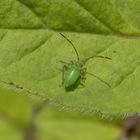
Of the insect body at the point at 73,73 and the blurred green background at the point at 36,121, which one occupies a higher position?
the insect body at the point at 73,73

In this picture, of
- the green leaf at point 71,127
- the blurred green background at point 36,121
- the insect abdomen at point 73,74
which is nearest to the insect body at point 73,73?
the insect abdomen at point 73,74

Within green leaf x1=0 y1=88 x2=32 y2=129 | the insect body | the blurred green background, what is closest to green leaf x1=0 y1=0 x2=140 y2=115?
the insect body

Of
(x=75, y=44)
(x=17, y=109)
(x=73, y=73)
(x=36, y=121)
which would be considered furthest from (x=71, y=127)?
(x=75, y=44)

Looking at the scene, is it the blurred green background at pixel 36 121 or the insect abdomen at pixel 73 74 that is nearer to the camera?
the insect abdomen at pixel 73 74

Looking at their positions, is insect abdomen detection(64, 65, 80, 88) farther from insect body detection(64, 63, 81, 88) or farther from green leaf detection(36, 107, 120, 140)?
green leaf detection(36, 107, 120, 140)

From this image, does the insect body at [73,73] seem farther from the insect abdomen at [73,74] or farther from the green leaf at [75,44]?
the green leaf at [75,44]

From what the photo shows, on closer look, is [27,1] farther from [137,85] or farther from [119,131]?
[119,131]

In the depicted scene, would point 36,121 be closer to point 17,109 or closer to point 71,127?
point 17,109
